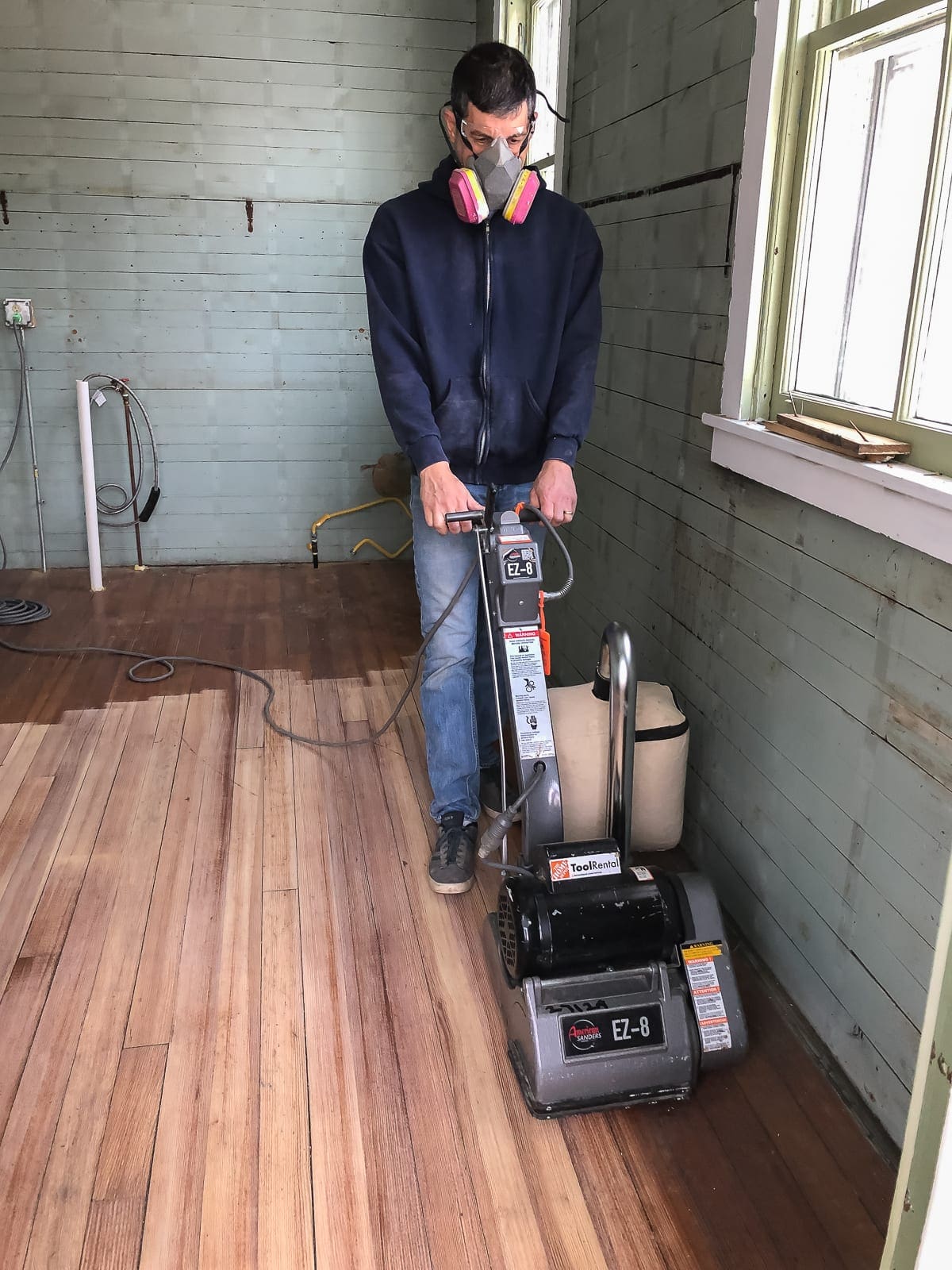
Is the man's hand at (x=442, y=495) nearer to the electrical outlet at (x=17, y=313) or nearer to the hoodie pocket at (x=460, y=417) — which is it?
the hoodie pocket at (x=460, y=417)

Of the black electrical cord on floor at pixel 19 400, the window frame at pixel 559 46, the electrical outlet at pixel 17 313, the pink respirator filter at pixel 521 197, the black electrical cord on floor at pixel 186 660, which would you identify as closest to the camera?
the pink respirator filter at pixel 521 197

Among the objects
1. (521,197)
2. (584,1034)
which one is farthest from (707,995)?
(521,197)

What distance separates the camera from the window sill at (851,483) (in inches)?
53.4

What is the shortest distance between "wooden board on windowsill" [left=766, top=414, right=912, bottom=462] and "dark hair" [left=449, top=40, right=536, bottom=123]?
0.79 m

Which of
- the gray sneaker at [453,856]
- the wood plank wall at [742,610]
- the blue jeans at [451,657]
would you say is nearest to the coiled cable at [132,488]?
the wood plank wall at [742,610]

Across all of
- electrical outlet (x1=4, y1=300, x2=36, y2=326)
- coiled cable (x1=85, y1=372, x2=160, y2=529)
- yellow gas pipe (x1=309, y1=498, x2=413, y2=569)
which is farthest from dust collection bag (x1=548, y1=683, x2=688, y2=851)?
electrical outlet (x1=4, y1=300, x2=36, y2=326)

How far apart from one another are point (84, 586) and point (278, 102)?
7.53ft

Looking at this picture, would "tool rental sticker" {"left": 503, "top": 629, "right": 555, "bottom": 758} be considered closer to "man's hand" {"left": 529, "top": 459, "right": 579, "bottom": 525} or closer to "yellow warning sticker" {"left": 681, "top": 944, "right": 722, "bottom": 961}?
"man's hand" {"left": 529, "top": 459, "right": 579, "bottom": 525}

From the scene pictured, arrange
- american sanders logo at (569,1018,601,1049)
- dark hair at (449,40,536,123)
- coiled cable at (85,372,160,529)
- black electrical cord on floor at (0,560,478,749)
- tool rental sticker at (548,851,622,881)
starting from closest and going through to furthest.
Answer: american sanders logo at (569,1018,601,1049) → tool rental sticker at (548,851,622,881) → dark hair at (449,40,536,123) → black electrical cord on floor at (0,560,478,749) → coiled cable at (85,372,160,529)

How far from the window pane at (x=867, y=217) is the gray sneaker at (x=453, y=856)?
1196mm

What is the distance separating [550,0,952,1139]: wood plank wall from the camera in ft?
4.90

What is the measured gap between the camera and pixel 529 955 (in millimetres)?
1615

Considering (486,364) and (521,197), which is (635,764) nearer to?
(486,364)

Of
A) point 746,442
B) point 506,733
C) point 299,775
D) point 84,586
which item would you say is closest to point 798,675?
point 746,442
